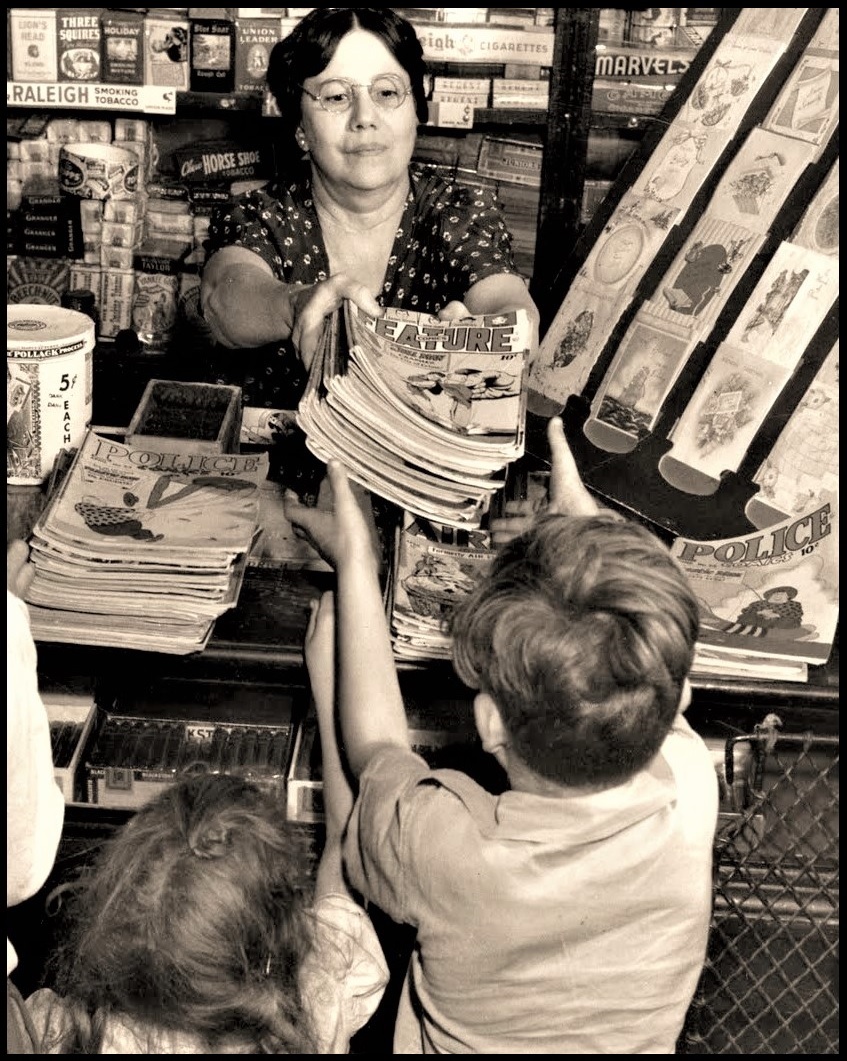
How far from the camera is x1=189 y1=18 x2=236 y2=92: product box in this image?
3688 mm

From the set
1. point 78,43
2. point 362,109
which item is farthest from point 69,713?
point 78,43

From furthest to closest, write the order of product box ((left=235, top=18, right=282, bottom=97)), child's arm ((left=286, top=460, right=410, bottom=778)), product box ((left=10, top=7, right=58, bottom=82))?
product box ((left=10, top=7, right=58, bottom=82)), product box ((left=235, top=18, right=282, bottom=97)), child's arm ((left=286, top=460, right=410, bottom=778))

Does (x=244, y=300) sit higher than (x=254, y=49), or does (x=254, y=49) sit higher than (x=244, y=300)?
(x=254, y=49)

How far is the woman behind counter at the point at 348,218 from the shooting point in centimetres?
246

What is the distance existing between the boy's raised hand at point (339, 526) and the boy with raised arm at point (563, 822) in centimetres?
25

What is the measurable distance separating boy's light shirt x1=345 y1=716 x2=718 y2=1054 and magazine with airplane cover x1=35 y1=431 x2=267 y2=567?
475 millimetres

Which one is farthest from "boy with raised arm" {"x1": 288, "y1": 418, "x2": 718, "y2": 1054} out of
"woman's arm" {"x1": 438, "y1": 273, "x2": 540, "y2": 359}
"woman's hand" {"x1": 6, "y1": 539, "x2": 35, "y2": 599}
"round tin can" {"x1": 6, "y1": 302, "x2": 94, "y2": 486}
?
"woman's arm" {"x1": 438, "y1": 273, "x2": 540, "y2": 359}

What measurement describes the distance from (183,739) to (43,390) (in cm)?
63

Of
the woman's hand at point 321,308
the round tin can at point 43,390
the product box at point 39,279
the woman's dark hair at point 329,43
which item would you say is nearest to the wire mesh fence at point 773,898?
the woman's hand at point 321,308

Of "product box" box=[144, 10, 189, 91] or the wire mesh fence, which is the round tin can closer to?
the wire mesh fence

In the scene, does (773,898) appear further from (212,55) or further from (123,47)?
(123,47)

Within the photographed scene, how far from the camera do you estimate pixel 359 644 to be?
1643 millimetres

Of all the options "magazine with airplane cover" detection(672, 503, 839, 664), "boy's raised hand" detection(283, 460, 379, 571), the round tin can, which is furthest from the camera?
the round tin can

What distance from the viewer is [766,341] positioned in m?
2.50
